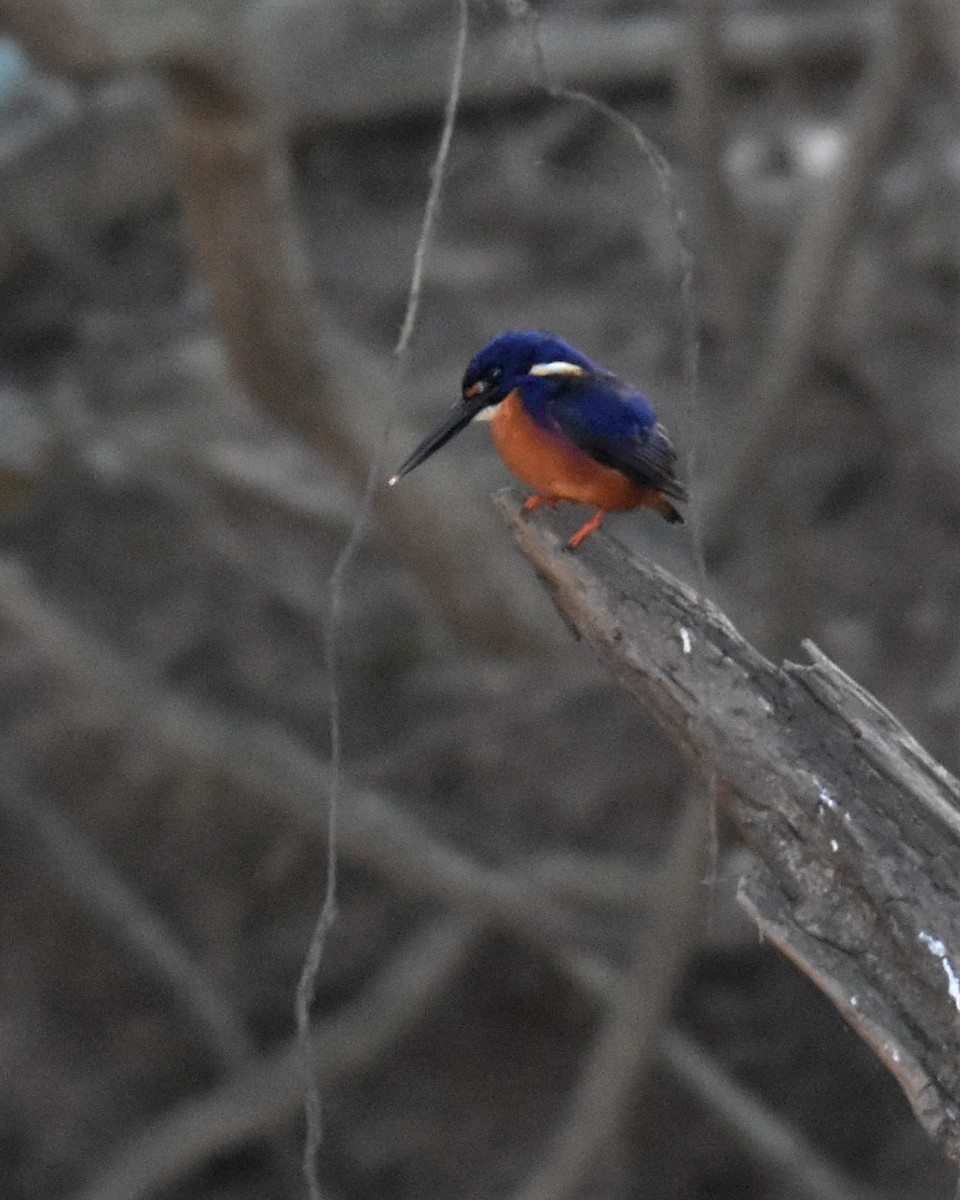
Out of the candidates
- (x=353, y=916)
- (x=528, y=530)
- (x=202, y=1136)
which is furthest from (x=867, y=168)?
(x=528, y=530)

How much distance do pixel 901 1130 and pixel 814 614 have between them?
5.44ft

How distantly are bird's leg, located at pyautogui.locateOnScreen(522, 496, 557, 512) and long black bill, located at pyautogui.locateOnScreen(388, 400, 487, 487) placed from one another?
0.12 metres

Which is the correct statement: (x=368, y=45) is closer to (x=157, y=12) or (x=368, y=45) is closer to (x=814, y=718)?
(x=157, y=12)

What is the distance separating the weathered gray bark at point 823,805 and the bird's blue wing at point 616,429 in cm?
17

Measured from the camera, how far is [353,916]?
23.7 feet

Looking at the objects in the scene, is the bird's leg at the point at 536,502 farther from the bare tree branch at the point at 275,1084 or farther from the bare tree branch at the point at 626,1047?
the bare tree branch at the point at 275,1084

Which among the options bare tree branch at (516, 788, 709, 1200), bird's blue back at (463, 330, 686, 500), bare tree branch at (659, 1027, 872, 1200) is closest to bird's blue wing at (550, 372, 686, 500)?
bird's blue back at (463, 330, 686, 500)

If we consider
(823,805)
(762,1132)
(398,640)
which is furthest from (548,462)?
(398,640)

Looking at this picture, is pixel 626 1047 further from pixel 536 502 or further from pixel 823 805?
pixel 823 805

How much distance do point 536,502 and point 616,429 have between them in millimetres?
129

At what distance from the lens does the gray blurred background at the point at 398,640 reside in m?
6.30

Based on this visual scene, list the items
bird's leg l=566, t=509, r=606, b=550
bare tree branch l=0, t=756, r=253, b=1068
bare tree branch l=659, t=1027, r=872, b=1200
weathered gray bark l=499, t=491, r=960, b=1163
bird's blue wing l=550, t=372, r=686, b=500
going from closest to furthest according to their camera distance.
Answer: weathered gray bark l=499, t=491, r=960, b=1163 < bird's leg l=566, t=509, r=606, b=550 < bird's blue wing l=550, t=372, r=686, b=500 < bare tree branch l=659, t=1027, r=872, b=1200 < bare tree branch l=0, t=756, r=253, b=1068

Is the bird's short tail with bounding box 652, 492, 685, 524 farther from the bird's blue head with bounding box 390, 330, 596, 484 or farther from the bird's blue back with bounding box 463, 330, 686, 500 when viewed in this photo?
the bird's blue head with bounding box 390, 330, 596, 484

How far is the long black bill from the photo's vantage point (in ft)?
8.11
